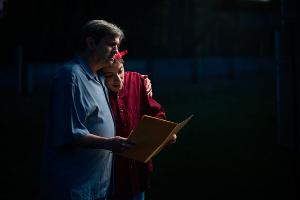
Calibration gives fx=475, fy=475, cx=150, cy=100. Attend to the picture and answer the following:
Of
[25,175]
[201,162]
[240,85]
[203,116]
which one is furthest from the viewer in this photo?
[240,85]

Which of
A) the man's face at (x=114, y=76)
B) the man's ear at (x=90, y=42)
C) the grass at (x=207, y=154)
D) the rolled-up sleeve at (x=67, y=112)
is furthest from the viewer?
the grass at (x=207, y=154)

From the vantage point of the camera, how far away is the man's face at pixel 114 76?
277cm

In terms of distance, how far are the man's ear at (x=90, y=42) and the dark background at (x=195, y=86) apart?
0.12 m

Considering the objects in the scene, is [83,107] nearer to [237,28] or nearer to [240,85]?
[240,85]

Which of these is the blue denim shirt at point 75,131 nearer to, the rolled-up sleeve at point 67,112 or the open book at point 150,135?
the rolled-up sleeve at point 67,112

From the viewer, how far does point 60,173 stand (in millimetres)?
2553

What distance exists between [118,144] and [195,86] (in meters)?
15.7

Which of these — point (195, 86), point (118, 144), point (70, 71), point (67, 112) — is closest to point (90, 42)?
point (70, 71)

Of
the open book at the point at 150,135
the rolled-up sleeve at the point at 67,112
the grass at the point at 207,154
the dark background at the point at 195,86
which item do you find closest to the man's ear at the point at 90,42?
the dark background at the point at 195,86

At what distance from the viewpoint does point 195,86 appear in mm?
18031

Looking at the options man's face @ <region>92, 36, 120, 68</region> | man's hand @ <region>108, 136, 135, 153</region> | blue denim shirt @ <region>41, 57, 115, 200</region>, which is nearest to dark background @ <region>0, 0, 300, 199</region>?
man's face @ <region>92, 36, 120, 68</region>

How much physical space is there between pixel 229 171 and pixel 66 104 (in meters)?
4.73

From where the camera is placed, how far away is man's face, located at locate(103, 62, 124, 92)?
2.77 metres

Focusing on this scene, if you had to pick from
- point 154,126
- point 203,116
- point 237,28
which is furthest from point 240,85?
point 154,126
